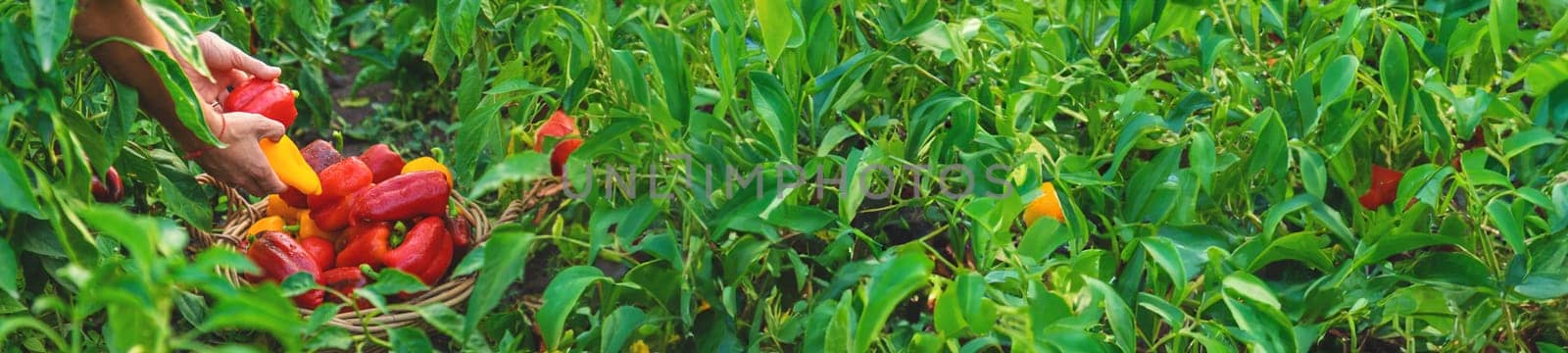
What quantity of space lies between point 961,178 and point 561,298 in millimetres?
432

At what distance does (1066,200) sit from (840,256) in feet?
0.73

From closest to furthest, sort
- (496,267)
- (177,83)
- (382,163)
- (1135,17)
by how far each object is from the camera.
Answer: (496,267) < (177,83) < (1135,17) < (382,163)

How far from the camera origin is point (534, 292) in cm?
195

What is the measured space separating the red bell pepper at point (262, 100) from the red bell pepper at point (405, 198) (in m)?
0.27

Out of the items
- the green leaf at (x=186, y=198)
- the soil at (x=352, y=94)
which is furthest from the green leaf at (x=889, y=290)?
the soil at (x=352, y=94)

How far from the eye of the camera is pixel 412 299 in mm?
1771

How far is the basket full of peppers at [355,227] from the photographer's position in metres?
1.74

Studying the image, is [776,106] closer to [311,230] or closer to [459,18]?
[459,18]

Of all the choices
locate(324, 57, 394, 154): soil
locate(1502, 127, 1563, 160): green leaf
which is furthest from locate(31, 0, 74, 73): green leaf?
locate(324, 57, 394, 154): soil

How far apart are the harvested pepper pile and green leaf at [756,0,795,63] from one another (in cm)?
76

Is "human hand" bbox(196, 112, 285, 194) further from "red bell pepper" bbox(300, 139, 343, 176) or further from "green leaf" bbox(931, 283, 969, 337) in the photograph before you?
"green leaf" bbox(931, 283, 969, 337)

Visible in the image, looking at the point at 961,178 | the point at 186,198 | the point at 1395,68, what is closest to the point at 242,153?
the point at 186,198

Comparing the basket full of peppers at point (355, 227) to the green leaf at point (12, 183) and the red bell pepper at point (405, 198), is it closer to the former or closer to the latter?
the red bell pepper at point (405, 198)

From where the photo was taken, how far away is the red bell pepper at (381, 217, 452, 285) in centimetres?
181
